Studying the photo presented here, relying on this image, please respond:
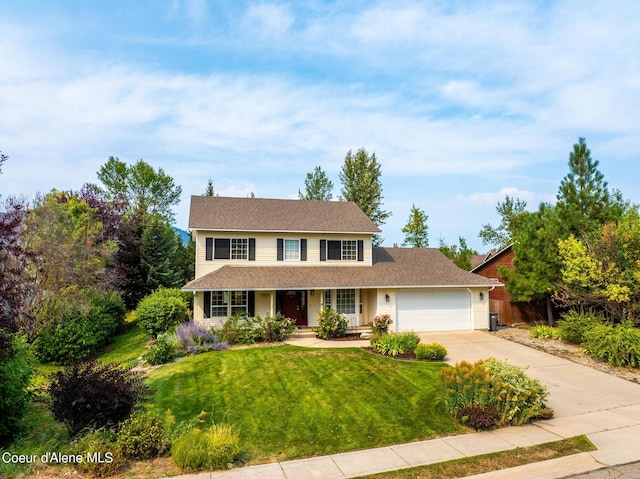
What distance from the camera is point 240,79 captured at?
1509cm

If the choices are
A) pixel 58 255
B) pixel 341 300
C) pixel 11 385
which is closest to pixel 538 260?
pixel 341 300

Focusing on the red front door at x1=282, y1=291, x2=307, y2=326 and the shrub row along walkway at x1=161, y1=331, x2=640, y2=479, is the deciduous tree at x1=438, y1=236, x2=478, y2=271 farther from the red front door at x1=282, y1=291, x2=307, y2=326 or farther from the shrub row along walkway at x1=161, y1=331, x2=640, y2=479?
the shrub row along walkway at x1=161, y1=331, x2=640, y2=479

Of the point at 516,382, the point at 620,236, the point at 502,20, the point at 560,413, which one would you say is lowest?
the point at 560,413

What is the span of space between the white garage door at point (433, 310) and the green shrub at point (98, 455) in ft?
48.7

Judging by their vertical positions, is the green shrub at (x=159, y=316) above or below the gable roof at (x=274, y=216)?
below

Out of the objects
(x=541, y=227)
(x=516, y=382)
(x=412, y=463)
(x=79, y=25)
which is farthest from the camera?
(x=541, y=227)

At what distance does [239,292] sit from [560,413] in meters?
13.7

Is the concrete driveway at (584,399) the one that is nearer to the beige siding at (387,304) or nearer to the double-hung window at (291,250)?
the beige siding at (387,304)

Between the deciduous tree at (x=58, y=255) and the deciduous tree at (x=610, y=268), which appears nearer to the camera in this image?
the deciduous tree at (x=610, y=268)

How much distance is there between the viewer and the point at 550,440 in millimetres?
7688

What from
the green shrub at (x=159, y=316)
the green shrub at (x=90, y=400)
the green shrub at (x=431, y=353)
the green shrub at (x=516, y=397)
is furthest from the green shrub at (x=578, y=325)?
the green shrub at (x=159, y=316)

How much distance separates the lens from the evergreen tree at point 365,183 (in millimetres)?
38562

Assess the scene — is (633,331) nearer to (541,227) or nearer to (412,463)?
(541,227)

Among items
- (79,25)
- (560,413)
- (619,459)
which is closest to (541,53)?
(560,413)
